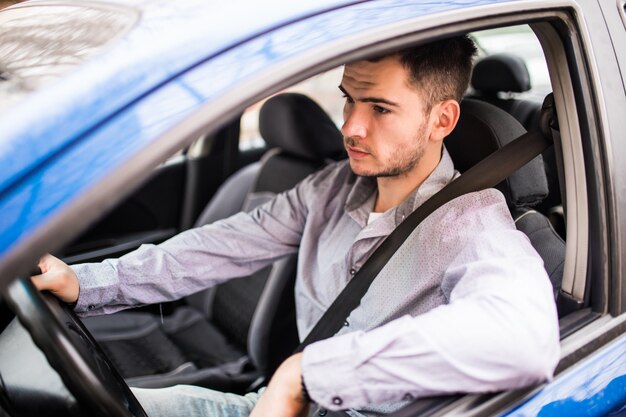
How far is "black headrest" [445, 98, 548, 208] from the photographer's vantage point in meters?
1.58

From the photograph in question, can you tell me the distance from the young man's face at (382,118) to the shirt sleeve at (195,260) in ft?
1.39

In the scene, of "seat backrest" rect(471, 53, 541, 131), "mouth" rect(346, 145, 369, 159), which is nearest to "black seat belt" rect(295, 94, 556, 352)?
"mouth" rect(346, 145, 369, 159)

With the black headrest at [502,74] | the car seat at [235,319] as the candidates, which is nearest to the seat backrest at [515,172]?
the car seat at [235,319]

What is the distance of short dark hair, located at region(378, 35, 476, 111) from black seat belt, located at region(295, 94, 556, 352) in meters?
0.19

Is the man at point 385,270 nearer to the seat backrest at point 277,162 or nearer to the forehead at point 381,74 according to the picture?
the forehead at point 381,74

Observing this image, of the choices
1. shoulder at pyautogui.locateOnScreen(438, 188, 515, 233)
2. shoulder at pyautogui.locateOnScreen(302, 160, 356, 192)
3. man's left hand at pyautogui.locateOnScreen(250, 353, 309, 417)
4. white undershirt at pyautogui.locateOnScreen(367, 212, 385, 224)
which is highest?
shoulder at pyautogui.locateOnScreen(438, 188, 515, 233)

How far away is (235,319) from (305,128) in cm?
84

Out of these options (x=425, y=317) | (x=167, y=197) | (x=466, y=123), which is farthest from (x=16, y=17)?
(x=167, y=197)

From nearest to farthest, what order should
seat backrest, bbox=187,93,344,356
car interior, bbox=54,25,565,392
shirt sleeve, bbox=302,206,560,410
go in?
1. shirt sleeve, bbox=302,206,560,410
2. car interior, bbox=54,25,565,392
3. seat backrest, bbox=187,93,344,356

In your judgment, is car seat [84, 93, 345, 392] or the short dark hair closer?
the short dark hair

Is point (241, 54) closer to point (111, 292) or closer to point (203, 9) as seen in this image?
point (203, 9)

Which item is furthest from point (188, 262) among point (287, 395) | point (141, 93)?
point (141, 93)

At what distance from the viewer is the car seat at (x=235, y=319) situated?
2.29 m

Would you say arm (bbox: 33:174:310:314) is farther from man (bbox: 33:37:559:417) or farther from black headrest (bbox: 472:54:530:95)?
black headrest (bbox: 472:54:530:95)
